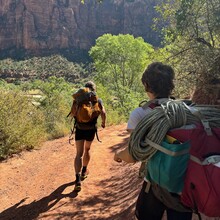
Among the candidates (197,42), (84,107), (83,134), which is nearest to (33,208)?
(83,134)

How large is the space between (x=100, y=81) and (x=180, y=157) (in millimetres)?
20950

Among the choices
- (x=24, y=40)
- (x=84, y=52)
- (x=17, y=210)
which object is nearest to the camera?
(x=17, y=210)

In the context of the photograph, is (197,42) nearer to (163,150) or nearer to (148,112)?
(148,112)

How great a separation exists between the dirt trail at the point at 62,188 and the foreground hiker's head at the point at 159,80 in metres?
2.14

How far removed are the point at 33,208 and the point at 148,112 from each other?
306 centimetres

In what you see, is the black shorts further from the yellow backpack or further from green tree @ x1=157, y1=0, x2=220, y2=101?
green tree @ x1=157, y1=0, x2=220, y2=101

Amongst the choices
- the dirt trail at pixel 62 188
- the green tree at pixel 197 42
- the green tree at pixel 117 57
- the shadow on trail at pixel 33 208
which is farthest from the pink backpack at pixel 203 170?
the green tree at pixel 117 57

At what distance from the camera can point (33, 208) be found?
436 centimetres

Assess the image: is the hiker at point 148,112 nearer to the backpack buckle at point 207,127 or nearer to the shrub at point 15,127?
the backpack buckle at point 207,127

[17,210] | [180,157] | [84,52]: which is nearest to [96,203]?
[17,210]

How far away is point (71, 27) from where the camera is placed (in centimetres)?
10775

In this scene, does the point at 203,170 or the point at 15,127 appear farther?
the point at 15,127

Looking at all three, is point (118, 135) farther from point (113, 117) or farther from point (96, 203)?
point (96, 203)

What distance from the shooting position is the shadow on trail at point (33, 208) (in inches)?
165
